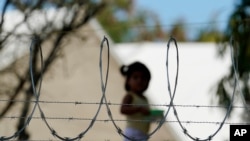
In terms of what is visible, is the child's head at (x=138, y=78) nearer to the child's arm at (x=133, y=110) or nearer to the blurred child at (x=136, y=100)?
the blurred child at (x=136, y=100)

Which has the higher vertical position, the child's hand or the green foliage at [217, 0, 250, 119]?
the green foliage at [217, 0, 250, 119]

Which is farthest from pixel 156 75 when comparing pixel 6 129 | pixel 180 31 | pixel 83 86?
pixel 180 31

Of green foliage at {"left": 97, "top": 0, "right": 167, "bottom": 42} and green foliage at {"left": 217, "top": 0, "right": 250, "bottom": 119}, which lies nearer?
green foliage at {"left": 217, "top": 0, "right": 250, "bottom": 119}

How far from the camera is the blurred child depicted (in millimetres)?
6297

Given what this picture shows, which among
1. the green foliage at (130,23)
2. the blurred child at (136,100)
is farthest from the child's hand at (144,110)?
the green foliage at (130,23)

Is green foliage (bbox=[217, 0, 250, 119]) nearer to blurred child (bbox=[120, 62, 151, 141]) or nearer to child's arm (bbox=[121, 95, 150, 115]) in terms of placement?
blurred child (bbox=[120, 62, 151, 141])

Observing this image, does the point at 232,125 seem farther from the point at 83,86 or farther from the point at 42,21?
the point at 83,86

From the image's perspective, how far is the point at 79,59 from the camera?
45.5ft

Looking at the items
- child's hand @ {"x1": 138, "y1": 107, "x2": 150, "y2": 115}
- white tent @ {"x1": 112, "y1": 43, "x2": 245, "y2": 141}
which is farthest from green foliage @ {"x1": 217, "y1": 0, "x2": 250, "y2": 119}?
child's hand @ {"x1": 138, "y1": 107, "x2": 150, "y2": 115}

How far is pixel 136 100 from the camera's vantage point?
6508mm

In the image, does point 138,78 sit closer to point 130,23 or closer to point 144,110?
point 144,110

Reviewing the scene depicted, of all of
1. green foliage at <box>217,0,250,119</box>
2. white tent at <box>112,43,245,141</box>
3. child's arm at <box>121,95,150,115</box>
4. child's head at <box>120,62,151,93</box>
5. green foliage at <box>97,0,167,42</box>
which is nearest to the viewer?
child's arm at <box>121,95,150,115</box>

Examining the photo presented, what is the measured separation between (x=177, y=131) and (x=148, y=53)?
5.64 meters

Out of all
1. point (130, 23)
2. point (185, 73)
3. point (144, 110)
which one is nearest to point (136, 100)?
point (144, 110)
